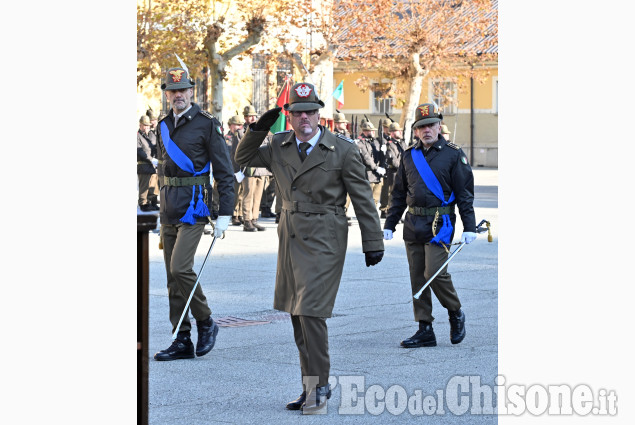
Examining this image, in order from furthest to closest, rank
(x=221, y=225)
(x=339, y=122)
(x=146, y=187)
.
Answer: (x=146, y=187) < (x=339, y=122) < (x=221, y=225)

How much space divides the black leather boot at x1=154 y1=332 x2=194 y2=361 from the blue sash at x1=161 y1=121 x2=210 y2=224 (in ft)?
2.64

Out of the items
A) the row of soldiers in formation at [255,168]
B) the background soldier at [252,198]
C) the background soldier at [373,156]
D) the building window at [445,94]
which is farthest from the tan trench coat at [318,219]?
the building window at [445,94]

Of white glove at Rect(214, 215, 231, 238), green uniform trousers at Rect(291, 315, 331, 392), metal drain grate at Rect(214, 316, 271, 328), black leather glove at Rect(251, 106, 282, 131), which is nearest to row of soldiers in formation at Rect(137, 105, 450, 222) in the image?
metal drain grate at Rect(214, 316, 271, 328)

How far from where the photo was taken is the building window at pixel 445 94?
44906 millimetres

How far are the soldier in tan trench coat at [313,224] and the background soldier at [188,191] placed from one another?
137 centimetres

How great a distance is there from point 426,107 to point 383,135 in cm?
1398

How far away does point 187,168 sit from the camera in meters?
8.53

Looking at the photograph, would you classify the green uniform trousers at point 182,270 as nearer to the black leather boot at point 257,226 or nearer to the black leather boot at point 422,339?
the black leather boot at point 422,339

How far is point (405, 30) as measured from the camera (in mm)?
38000

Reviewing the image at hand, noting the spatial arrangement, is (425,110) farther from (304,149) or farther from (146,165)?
(146,165)

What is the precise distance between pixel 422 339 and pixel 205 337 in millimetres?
1616

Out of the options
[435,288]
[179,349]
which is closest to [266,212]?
[435,288]
